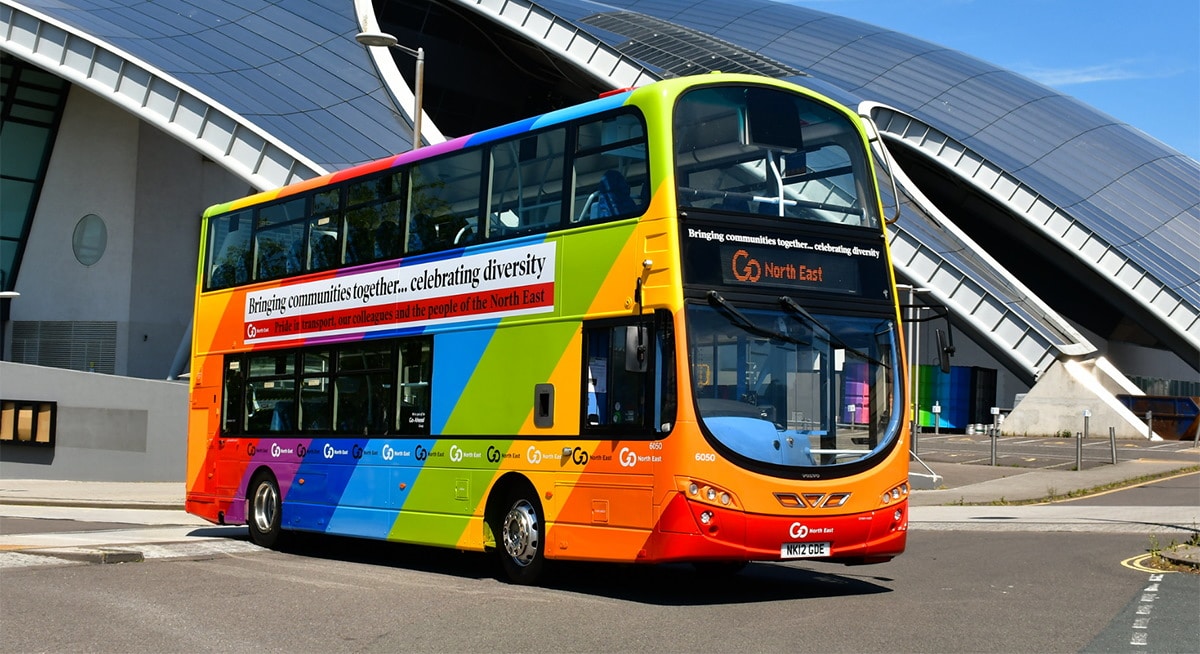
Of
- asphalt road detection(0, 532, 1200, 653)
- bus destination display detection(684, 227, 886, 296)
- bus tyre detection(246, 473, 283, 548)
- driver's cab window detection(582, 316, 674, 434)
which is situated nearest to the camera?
asphalt road detection(0, 532, 1200, 653)

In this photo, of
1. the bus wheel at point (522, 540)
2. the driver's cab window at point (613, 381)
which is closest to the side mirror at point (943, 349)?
the driver's cab window at point (613, 381)

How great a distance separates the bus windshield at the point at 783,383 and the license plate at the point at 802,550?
0.68 metres

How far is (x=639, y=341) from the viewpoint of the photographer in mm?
11969

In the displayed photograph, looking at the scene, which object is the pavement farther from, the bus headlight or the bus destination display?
the bus destination display

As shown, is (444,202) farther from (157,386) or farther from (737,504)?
(157,386)

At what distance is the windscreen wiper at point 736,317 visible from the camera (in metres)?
12.1

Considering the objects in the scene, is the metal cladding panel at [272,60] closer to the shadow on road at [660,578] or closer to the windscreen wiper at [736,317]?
the shadow on road at [660,578]

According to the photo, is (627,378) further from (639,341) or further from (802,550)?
(802,550)

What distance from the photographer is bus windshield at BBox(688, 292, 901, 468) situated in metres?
12.0

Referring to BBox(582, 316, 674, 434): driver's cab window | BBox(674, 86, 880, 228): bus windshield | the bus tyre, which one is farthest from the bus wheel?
the bus tyre

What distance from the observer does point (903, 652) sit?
29.8 feet

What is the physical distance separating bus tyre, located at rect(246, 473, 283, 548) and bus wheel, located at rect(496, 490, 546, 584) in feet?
15.8

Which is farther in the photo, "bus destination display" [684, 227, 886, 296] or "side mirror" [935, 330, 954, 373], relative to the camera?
"side mirror" [935, 330, 954, 373]

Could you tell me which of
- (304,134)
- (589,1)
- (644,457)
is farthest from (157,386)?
(589,1)
